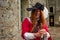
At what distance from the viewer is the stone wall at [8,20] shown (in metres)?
7.49

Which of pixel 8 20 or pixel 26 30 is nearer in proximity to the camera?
pixel 26 30

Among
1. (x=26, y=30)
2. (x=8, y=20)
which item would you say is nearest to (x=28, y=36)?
(x=26, y=30)

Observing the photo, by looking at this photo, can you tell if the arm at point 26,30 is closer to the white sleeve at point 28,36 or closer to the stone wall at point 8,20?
the white sleeve at point 28,36

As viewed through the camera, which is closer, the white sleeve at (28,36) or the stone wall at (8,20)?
the white sleeve at (28,36)

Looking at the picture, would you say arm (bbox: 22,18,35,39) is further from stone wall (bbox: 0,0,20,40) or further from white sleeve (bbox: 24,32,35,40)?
stone wall (bbox: 0,0,20,40)

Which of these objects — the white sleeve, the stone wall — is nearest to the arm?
the white sleeve

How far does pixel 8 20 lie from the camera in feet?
25.3

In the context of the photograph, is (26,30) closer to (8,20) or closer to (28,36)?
(28,36)

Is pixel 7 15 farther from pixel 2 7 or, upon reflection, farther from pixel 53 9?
pixel 53 9

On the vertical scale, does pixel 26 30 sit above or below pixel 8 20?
above

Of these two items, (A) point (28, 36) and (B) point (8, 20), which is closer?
(A) point (28, 36)

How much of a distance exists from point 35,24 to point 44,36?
220mm

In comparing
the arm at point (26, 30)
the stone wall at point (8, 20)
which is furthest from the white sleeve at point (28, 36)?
the stone wall at point (8, 20)

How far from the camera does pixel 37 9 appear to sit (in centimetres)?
382
